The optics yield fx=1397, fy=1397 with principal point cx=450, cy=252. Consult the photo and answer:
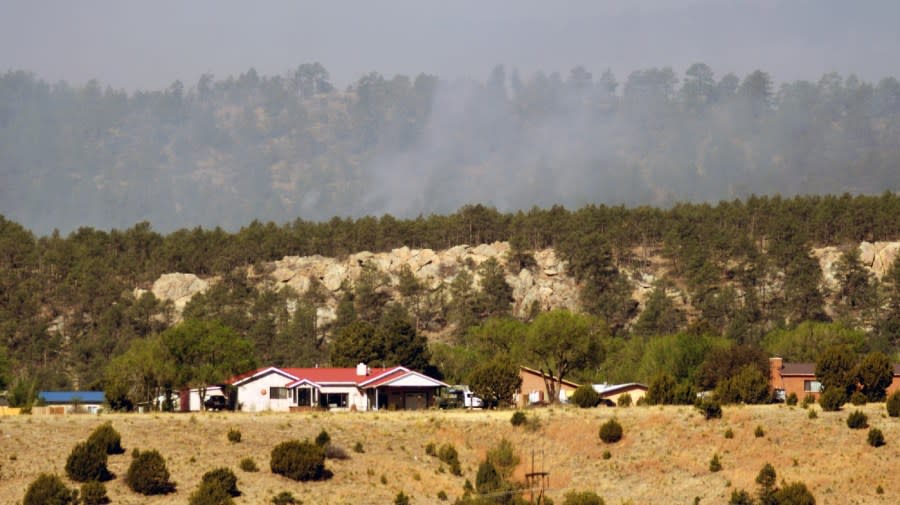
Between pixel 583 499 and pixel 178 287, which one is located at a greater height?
pixel 178 287

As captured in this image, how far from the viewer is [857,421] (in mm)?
91312

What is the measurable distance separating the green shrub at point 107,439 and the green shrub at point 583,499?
26.5 metres

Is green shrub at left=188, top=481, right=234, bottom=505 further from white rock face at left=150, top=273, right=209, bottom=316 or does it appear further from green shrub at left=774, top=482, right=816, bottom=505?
white rock face at left=150, top=273, right=209, bottom=316

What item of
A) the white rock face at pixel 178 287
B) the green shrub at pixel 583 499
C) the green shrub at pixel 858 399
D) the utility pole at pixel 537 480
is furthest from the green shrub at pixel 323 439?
the white rock face at pixel 178 287

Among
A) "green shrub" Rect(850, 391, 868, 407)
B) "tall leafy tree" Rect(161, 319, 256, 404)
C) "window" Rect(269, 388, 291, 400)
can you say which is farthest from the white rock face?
"green shrub" Rect(850, 391, 868, 407)

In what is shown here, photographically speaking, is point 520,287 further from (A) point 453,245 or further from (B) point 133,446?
(B) point 133,446

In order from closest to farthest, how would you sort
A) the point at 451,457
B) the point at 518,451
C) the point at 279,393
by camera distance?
the point at 451,457
the point at 518,451
the point at 279,393

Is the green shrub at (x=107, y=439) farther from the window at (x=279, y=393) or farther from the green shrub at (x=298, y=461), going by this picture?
the window at (x=279, y=393)

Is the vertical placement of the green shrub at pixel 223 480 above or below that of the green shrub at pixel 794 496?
above

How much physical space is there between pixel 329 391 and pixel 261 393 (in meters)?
5.65

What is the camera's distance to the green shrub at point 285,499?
7888 centimetres

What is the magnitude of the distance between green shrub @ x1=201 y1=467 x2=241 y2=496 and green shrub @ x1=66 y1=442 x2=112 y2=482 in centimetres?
567

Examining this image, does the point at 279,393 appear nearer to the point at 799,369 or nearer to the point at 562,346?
the point at 562,346

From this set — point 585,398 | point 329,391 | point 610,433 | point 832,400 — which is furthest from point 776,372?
point 329,391
